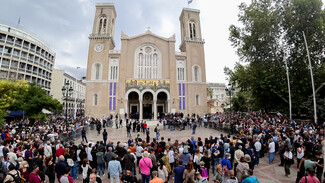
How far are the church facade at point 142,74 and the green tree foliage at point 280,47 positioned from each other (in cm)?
1194

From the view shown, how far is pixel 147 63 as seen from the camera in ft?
106

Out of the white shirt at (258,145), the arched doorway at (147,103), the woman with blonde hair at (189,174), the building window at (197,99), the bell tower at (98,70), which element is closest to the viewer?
the woman with blonde hair at (189,174)

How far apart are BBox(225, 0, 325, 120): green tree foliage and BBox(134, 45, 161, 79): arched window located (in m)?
15.1

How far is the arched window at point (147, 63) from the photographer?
1246 inches

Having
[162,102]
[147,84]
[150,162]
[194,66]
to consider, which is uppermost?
[194,66]

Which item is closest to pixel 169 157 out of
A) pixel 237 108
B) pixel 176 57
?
pixel 176 57

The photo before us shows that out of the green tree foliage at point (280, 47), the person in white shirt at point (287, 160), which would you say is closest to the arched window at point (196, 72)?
the green tree foliage at point (280, 47)

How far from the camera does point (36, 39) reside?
1436 inches

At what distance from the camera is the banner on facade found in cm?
3008

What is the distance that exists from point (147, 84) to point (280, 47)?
20154mm

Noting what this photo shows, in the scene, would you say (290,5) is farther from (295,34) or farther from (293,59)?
(293,59)

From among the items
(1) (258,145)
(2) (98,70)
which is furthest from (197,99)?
(1) (258,145)

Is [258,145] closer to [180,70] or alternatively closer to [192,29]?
[180,70]

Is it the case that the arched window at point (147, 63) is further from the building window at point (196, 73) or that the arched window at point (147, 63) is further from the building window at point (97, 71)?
the building window at point (196, 73)
